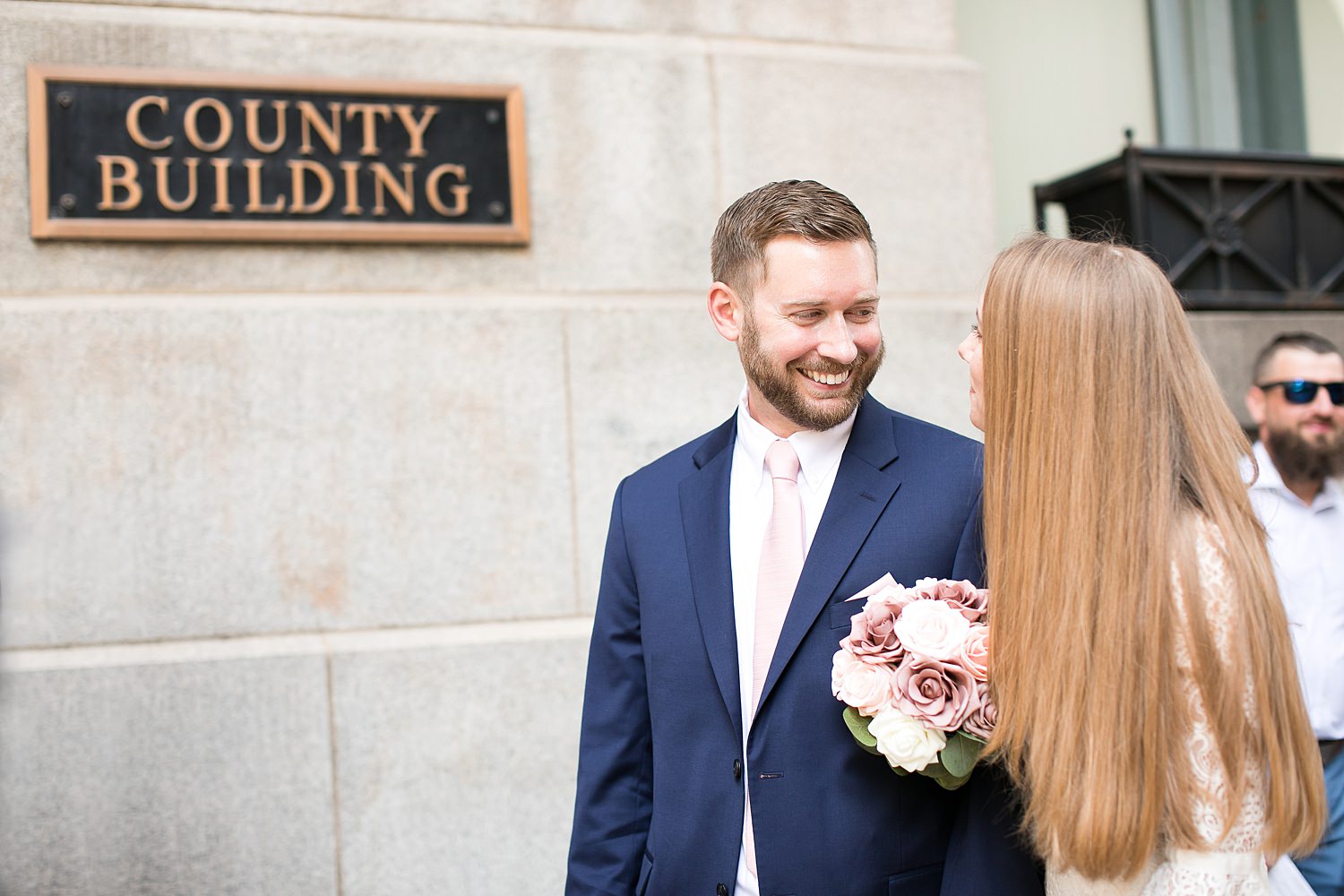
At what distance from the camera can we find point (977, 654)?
2.31 metres

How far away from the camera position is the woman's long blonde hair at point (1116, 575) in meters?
2.02

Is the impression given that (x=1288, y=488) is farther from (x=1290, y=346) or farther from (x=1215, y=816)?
(x=1215, y=816)

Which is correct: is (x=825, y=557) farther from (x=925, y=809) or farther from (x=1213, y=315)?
(x=1213, y=315)

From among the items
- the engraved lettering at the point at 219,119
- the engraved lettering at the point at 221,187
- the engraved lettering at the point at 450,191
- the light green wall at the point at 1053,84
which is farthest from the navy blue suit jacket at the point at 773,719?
the light green wall at the point at 1053,84

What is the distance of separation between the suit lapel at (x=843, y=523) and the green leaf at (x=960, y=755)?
16.3 inches

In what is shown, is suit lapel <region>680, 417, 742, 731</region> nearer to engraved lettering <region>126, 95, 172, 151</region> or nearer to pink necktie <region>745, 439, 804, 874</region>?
pink necktie <region>745, 439, 804, 874</region>

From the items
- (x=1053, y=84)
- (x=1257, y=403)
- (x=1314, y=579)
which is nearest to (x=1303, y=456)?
(x=1257, y=403)

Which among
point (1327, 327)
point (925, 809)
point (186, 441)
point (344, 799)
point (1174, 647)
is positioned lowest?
point (344, 799)

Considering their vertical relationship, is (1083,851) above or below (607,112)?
below

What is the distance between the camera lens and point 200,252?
4.49m

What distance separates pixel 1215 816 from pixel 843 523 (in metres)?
0.96

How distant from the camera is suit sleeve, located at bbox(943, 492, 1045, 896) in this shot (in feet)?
7.71

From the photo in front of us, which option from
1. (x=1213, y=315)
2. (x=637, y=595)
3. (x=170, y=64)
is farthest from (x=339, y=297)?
(x=1213, y=315)

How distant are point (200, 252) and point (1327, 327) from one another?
17.9ft
